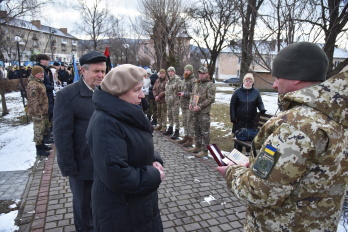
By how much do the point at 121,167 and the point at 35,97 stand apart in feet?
17.8

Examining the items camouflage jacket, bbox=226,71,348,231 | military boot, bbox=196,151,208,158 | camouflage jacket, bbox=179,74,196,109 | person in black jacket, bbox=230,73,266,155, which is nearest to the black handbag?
person in black jacket, bbox=230,73,266,155

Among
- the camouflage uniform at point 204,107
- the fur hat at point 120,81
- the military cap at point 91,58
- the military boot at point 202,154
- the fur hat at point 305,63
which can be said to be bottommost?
the military boot at point 202,154

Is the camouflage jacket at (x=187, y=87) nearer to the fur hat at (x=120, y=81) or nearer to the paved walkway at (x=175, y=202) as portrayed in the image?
the paved walkway at (x=175, y=202)

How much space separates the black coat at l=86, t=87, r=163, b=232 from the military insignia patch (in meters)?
0.74

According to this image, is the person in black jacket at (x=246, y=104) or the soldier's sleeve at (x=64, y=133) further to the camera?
the person in black jacket at (x=246, y=104)

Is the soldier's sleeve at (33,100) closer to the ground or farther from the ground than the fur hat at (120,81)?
closer to the ground

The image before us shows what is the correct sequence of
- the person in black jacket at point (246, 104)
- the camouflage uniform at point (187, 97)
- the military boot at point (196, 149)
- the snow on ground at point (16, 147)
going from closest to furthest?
the snow on ground at point (16, 147) < the person in black jacket at point (246, 104) < the military boot at point (196, 149) < the camouflage uniform at point (187, 97)

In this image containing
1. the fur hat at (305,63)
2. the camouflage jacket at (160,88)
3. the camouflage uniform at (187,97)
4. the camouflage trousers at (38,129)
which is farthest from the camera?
the camouflage jacket at (160,88)

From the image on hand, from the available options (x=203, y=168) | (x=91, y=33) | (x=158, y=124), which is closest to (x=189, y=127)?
(x=203, y=168)

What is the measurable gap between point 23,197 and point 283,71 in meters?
4.35

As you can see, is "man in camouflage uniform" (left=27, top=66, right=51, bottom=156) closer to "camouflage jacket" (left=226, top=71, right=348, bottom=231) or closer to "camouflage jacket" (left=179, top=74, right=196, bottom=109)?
"camouflage jacket" (left=179, top=74, right=196, bottom=109)

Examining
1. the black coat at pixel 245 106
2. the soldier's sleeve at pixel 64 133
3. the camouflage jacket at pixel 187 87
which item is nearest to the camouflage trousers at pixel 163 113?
the camouflage jacket at pixel 187 87

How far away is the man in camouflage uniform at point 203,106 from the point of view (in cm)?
575

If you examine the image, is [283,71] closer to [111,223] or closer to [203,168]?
[111,223]
